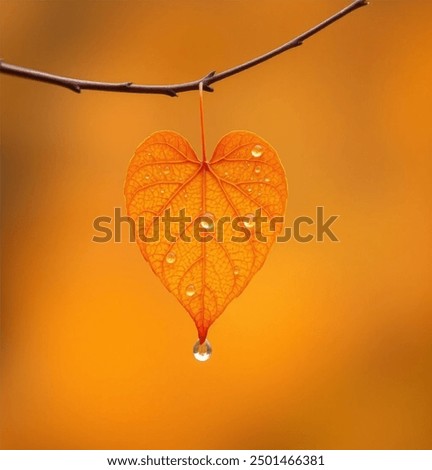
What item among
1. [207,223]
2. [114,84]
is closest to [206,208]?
[207,223]

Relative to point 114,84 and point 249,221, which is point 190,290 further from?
point 114,84

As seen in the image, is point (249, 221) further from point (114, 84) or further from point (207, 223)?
point (114, 84)

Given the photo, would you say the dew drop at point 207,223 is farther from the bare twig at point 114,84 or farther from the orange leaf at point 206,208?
the bare twig at point 114,84

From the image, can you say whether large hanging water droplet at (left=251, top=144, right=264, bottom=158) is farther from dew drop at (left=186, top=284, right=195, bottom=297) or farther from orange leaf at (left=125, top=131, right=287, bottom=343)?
Answer: dew drop at (left=186, top=284, right=195, bottom=297)

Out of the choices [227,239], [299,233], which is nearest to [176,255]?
[227,239]

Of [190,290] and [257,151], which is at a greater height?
[257,151]

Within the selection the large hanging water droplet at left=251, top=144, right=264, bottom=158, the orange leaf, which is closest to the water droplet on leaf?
the orange leaf

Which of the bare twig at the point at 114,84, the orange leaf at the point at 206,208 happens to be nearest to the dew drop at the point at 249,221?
the orange leaf at the point at 206,208
